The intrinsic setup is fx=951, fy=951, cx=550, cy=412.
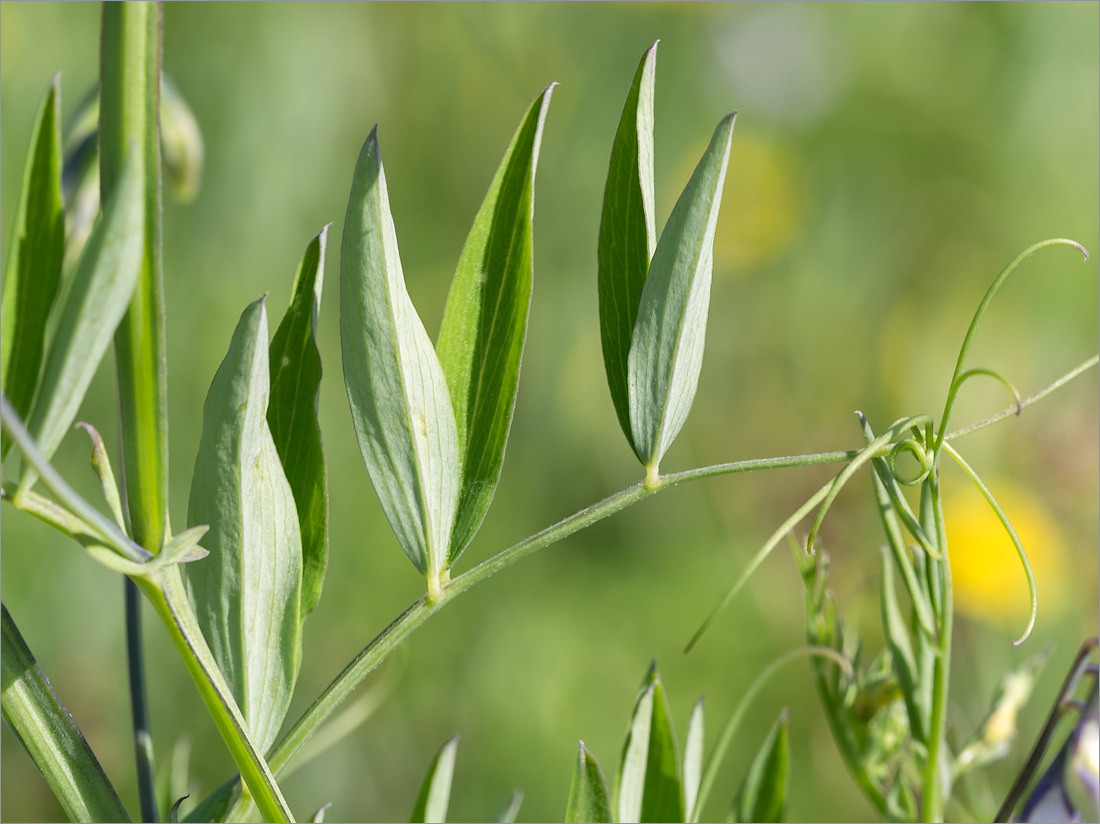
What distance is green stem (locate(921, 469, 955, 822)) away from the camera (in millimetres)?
437

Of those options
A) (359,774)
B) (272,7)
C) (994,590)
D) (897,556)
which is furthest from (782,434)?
(897,556)

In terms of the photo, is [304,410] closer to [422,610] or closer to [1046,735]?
[422,610]

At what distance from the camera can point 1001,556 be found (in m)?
2.08

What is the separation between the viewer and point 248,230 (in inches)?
82.9

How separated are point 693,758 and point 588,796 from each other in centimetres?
14

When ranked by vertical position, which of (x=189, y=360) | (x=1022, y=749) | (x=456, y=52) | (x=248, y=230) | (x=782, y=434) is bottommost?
(x=1022, y=749)

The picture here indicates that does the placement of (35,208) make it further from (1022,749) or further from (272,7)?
(272,7)

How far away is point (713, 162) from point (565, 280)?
2.02 meters

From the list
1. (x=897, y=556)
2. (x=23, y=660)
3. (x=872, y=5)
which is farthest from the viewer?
(x=872, y=5)

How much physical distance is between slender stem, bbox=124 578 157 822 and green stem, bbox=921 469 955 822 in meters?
0.37

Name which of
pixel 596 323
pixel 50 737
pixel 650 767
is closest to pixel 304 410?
pixel 50 737

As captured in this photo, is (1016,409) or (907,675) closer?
(1016,409)

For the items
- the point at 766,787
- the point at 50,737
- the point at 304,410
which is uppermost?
the point at 304,410

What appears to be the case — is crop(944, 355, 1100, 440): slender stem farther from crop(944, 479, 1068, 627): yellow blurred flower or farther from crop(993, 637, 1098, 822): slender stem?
crop(944, 479, 1068, 627): yellow blurred flower
